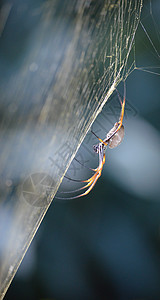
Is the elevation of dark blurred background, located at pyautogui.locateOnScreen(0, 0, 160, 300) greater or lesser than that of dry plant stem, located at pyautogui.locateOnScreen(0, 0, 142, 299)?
lesser

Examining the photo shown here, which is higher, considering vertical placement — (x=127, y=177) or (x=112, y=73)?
(x=112, y=73)

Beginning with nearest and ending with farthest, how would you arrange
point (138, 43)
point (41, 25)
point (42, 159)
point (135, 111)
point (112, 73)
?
point (41, 25)
point (42, 159)
point (112, 73)
point (138, 43)
point (135, 111)

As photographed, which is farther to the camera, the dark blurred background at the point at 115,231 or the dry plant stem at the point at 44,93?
the dark blurred background at the point at 115,231

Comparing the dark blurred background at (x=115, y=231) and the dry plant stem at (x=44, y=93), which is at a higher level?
the dry plant stem at (x=44, y=93)

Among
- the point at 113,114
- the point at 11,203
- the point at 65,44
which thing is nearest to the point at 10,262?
the point at 11,203

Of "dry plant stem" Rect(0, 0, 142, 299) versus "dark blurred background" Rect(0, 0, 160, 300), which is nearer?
"dry plant stem" Rect(0, 0, 142, 299)

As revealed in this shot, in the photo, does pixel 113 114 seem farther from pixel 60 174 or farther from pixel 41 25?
pixel 41 25

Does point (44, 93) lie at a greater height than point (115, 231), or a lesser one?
greater

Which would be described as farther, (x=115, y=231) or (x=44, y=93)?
(x=115, y=231)
